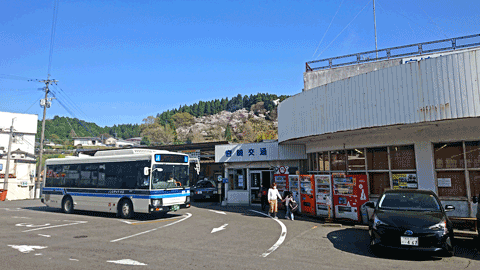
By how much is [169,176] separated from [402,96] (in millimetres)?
10299

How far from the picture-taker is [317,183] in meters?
14.2

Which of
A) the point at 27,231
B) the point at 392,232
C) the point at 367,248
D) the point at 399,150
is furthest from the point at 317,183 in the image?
the point at 27,231

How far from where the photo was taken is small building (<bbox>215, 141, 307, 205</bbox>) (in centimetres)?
1972

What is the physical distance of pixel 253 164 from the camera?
21.0m

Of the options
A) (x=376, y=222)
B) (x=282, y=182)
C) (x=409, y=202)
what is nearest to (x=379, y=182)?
(x=282, y=182)

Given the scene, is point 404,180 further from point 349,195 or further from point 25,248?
point 25,248

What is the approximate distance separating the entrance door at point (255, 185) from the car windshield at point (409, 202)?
40.1 feet

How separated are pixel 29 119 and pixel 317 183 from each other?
203 ft

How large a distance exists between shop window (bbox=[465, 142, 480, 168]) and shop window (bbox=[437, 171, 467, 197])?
45cm

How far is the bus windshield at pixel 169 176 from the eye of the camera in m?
14.1

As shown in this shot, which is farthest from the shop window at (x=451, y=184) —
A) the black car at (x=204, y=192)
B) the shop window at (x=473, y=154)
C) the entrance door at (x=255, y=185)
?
the black car at (x=204, y=192)

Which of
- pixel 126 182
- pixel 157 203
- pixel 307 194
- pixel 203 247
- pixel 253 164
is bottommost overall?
pixel 203 247

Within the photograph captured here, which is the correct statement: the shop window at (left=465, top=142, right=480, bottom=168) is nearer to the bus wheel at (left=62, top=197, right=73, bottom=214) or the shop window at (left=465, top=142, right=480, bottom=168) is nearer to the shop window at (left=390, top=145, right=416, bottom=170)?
the shop window at (left=390, top=145, right=416, bottom=170)

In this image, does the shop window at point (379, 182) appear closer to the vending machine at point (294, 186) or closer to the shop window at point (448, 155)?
the shop window at point (448, 155)
